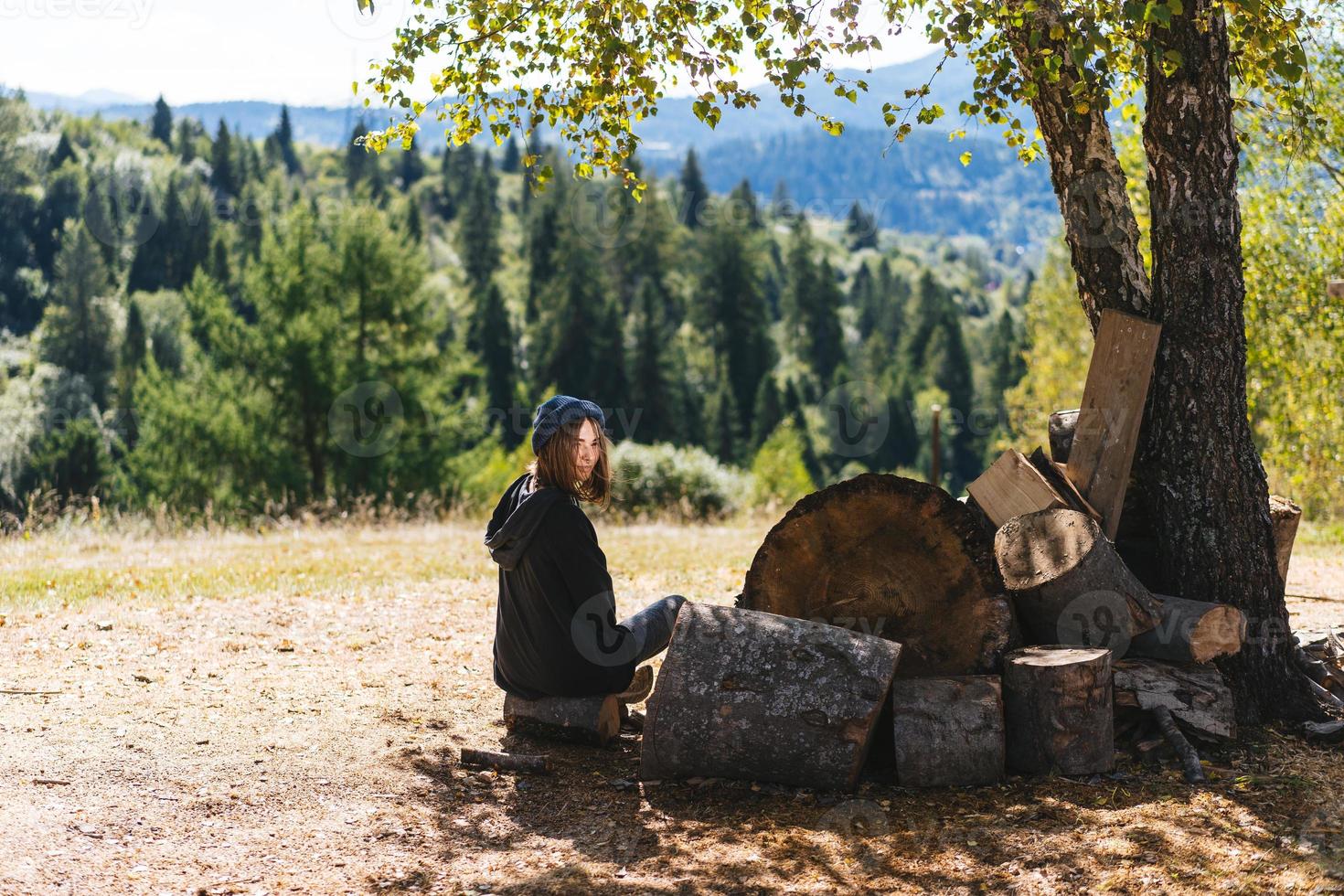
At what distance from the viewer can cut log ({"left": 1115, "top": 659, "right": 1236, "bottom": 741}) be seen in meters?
5.44

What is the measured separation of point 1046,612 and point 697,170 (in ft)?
422

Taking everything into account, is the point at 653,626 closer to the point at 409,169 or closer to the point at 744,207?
the point at 744,207

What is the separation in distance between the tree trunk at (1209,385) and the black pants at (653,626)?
273 centimetres

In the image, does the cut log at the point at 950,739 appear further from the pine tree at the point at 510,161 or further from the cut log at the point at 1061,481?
the pine tree at the point at 510,161

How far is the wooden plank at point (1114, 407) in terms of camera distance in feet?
19.8

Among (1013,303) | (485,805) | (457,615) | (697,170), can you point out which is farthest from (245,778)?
(1013,303)

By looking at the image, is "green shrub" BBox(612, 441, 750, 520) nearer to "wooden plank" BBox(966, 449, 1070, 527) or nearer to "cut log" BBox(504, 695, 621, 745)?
"wooden plank" BBox(966, 449, 1070, 527)

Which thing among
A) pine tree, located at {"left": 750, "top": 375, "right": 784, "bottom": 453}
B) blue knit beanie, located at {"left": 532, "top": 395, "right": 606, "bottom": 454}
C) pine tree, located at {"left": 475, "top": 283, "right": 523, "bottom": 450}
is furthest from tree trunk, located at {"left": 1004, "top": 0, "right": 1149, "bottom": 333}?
pine tree, located at {"left": 750, "top": 375, "right": 784, "bottom": 453}

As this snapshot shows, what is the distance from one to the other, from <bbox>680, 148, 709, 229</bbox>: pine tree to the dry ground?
353ft

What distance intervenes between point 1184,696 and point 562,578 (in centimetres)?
313

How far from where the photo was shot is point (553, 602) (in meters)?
5.55

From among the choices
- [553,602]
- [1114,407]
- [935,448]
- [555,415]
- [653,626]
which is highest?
[1114,407]

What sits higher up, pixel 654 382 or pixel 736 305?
pixel 736 305

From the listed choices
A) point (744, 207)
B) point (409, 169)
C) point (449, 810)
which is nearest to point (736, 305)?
point (744, 207)
